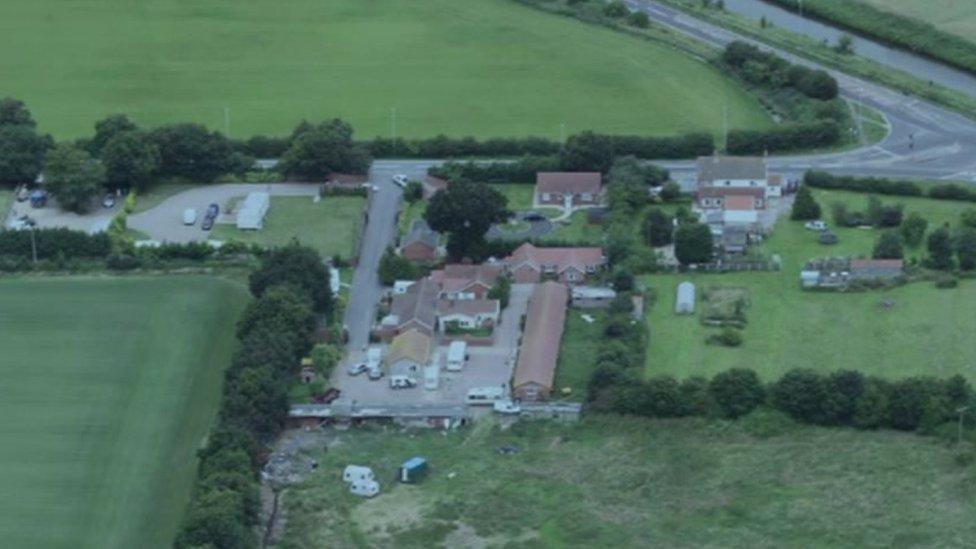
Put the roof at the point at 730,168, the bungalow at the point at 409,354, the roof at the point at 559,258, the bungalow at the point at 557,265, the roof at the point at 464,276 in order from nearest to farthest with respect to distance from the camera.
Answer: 1. the bungalow at the point at 409,354
2. the roof at the point at 464,276
3. the bungalow at the point at 557,265
4. the roof at the point at 559,258
5. the roof at the point at 730,168

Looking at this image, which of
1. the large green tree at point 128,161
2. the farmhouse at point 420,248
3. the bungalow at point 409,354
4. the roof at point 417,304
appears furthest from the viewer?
the large green tree at point 128,161

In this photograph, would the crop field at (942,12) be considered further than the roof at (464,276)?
Yes

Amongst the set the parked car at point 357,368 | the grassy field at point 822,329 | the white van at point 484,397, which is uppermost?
the grassy field at point 822,329

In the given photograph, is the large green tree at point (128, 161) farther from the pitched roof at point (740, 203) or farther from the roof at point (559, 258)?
the pitched roof at point (740, 203)

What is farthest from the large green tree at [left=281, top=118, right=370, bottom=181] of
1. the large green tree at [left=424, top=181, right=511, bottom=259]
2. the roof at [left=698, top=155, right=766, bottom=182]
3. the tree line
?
the roof at [left=698, top=155, right=766, bottom=182]

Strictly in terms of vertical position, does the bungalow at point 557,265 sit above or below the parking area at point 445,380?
above

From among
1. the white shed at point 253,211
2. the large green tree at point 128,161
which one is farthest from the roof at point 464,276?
the large green tree at point 128,161
